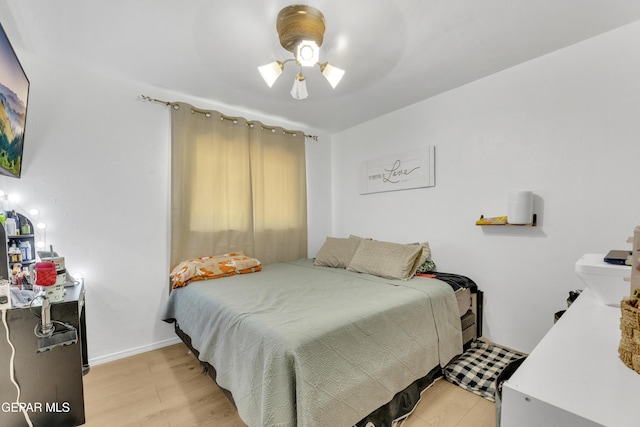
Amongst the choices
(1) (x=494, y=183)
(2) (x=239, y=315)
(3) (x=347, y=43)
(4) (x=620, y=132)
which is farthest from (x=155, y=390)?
(4) (x=620, y=132)

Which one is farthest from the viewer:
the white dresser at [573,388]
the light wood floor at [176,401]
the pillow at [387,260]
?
the pillow at [387,260]

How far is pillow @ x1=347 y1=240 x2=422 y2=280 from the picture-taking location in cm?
237

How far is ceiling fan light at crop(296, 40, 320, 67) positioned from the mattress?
1436mm

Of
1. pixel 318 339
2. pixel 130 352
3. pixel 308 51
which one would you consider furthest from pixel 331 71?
pixel 130 352

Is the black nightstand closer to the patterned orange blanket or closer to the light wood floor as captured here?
the light wood floor

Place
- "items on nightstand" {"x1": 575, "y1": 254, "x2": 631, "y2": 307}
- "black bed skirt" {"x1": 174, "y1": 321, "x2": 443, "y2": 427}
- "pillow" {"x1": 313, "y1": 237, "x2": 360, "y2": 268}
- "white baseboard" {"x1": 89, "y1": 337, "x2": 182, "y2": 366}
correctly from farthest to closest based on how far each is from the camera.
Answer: "pillow" {"x1": 313, "y1": 237, "x2": 360, "y2": 268}
"white baseboard" {"x1": 89, "y1": 337, "x2": 182, "y2": 366}
"black bed skirt" {"x1": 174, "y1": 321, "x2": 443, "y2": 427}
"items on nightstand" {"x1": 575, "y1": 254, "x2": 631, "y2": 307}

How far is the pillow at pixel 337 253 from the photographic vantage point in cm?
292

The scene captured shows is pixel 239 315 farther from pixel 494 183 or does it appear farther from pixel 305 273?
pixel 494 183

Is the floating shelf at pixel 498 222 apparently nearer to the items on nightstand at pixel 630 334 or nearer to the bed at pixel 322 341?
the bed at pixel 322 341

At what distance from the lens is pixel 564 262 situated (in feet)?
6.54

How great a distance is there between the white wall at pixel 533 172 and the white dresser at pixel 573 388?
4.45ft

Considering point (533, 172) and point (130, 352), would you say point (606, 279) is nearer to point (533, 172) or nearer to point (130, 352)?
point (533, 172)

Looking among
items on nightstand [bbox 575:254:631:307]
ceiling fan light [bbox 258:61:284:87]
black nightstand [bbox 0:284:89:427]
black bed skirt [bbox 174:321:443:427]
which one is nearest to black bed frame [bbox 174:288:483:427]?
black bed skirt [bbox 174:321:443:427]

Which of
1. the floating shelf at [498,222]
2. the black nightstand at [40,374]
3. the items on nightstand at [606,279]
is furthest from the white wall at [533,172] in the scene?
the black nightstand at [40,374]
